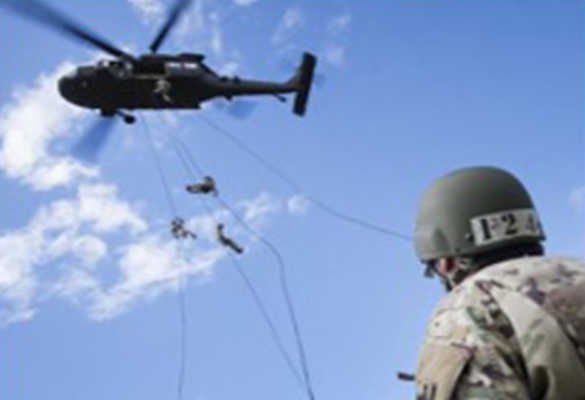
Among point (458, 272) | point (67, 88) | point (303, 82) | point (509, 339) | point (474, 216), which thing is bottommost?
point (509, 339)

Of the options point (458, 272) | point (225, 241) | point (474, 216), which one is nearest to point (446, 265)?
point (458, 272)

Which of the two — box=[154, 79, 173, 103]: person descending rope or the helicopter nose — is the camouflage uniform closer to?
box=[154, 79, 173, 103]: person descending rope

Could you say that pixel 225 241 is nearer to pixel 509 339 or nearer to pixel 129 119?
pixel 129 119

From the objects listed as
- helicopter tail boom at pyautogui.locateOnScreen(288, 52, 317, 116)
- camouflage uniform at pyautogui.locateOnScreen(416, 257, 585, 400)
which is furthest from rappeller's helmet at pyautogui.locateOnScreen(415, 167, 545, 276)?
helicopter tail boom at pyautogui.locateOnScreen(288, 52, 317, 116)

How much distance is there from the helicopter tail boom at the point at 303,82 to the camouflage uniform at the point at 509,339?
3082 cm

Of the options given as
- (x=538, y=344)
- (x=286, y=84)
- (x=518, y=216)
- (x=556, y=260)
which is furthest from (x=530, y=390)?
(x=286, y=84)

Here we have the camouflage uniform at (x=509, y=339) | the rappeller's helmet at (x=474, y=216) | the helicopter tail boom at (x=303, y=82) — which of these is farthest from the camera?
the helicopter tail boom at (x=303, y=82)

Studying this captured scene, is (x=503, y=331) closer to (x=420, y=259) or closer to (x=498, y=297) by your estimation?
(x=498, y=297)

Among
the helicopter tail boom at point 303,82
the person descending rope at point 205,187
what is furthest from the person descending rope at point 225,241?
the helicopter tail boom at point 303,82

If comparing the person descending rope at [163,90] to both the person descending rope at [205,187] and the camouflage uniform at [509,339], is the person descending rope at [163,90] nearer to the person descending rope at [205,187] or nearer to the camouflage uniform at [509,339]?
the person descending rope at [205,187]

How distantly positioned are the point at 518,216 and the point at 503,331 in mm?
552

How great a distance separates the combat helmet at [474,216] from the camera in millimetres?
3105

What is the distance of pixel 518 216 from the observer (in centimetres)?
318

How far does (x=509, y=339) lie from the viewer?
2730 millimetres
